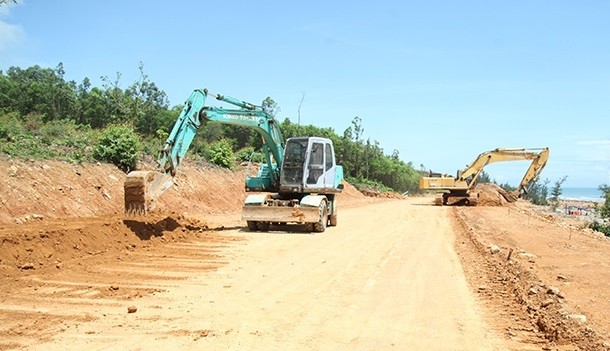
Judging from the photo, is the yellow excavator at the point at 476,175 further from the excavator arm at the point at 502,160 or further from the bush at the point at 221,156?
the bush at the point at 221,156

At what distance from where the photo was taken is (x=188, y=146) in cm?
1423

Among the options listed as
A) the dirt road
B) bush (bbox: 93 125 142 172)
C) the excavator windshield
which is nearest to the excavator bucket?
the dirt road

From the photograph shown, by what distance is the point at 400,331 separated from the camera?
6121 millimetres

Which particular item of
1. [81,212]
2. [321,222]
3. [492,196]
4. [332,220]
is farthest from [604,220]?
[81,212]

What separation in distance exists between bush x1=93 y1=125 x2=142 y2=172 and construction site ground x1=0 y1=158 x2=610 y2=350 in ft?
14.3

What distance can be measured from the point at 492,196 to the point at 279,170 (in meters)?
22.1

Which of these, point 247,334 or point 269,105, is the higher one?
point 269,105

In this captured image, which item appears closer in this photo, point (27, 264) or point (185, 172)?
point (27, 264)

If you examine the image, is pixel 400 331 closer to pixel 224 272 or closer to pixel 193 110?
pixel 224 272

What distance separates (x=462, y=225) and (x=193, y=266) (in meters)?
13.0

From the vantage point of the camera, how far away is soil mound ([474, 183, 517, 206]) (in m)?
34.5

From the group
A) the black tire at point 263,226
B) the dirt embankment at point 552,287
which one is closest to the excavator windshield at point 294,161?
the black tire at point 263,226

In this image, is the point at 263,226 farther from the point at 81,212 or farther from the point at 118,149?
the point at 118,149

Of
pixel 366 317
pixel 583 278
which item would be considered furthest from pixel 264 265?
pixel 583 278
